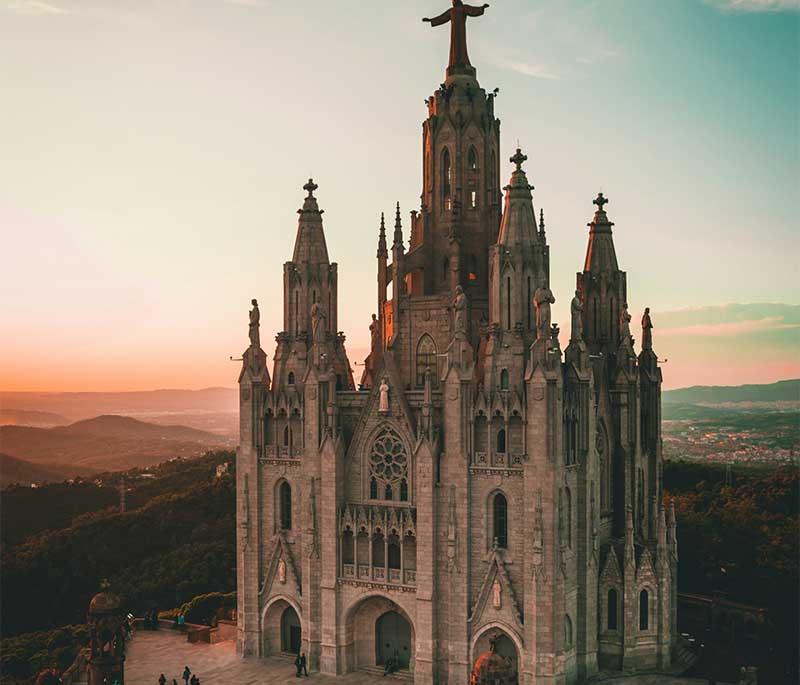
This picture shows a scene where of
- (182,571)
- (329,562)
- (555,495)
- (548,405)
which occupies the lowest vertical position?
(182,571)

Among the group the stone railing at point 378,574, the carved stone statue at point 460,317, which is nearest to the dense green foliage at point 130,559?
the stone railing at point 378,574

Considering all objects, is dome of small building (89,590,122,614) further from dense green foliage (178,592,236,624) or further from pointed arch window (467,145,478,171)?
pointed arch window (467,145,478,171)

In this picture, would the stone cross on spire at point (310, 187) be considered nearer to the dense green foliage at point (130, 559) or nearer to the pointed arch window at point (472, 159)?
the pointed arch window at point (472, 159)

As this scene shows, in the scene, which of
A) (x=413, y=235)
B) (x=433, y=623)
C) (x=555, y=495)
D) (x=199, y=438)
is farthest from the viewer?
(x=199, y=438)

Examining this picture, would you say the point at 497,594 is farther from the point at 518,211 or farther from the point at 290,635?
the point at 518,211

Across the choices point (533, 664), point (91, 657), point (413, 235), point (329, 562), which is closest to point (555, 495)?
point (533, 664)

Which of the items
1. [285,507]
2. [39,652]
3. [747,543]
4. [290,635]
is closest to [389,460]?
[285,507]

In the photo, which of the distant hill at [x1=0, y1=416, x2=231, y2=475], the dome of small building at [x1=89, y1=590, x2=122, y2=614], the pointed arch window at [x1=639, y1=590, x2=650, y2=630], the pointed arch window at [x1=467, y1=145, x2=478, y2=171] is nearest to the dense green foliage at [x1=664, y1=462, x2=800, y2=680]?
the pointed arch window at [x1=639, y1=590, x2=650, y2=630]

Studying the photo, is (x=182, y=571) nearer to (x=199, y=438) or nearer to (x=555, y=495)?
(x=555, y=495)
